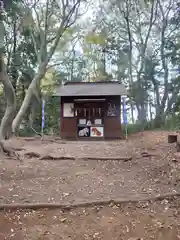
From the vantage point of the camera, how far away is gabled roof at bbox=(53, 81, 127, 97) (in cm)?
1391

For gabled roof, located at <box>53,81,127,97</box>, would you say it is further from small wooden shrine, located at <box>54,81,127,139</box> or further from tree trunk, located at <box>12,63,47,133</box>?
tree trunk, located at <box>12,63,47,133</box>

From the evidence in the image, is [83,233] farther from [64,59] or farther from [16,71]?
[64,59]

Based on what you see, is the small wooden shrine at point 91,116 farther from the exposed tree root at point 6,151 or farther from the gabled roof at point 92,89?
the exposed tree root at point 6,151

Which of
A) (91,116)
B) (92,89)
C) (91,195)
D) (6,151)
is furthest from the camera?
(92,89)

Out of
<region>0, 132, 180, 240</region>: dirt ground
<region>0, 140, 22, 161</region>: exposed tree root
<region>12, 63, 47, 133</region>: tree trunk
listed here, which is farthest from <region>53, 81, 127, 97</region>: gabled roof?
<region>0, 132, 180, 240</region>: dirt ground

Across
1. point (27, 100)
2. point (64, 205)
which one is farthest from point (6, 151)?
point (27, 100)

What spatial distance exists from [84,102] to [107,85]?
1887 mm

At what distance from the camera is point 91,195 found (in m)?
4.70

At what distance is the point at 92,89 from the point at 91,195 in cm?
1024

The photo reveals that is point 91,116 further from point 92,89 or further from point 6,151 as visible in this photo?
point 6,151

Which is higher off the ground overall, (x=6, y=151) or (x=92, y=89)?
(x=92, y=89)

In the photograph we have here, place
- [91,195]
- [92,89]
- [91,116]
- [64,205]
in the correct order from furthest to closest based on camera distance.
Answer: [92,89]
[91,116]
[91,195]
[64,205]

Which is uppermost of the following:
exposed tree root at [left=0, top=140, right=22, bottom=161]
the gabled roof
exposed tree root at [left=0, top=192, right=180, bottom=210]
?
the gabled roof

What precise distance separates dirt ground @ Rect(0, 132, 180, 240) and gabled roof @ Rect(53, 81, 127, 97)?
6781 millimetres
